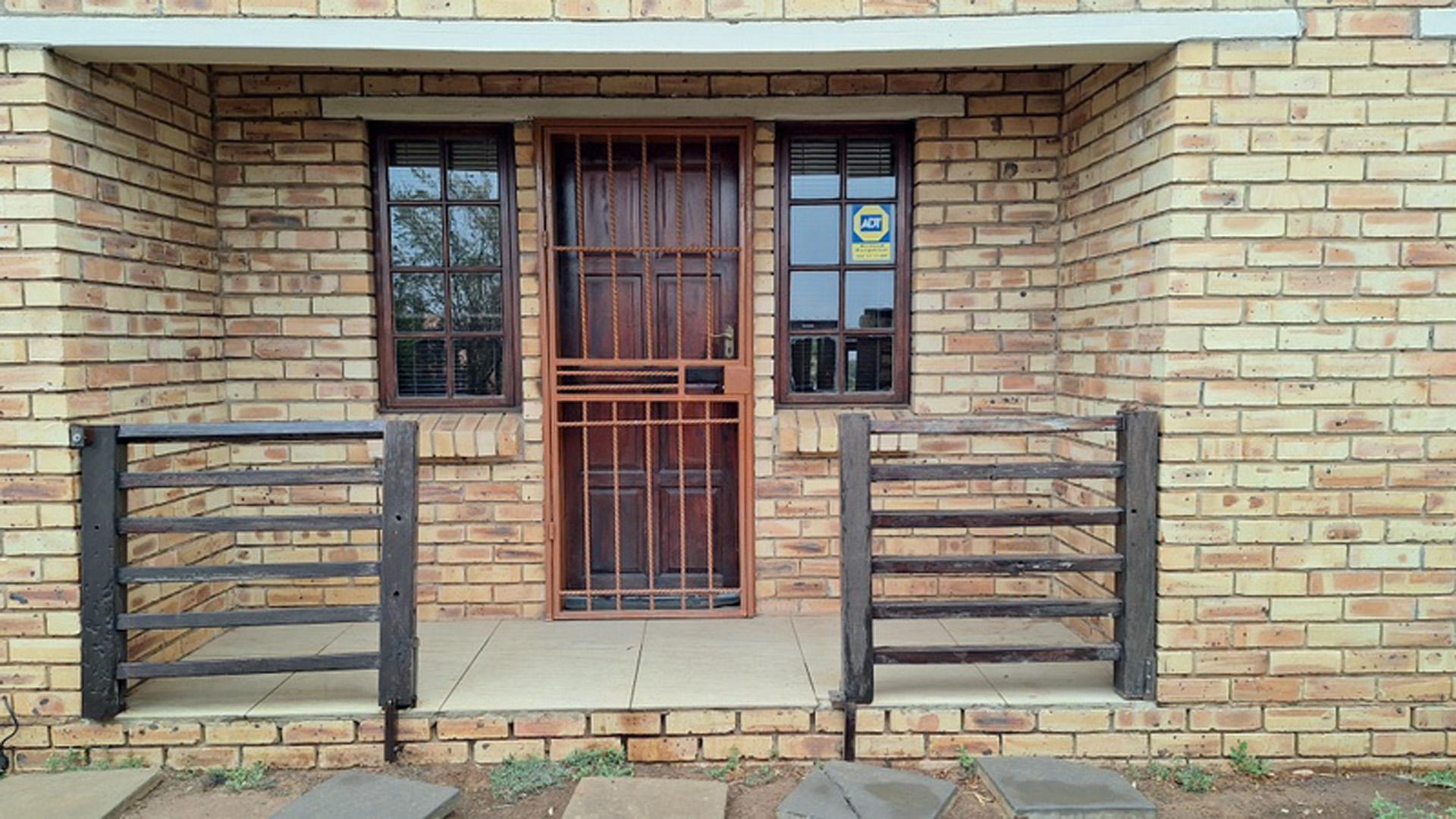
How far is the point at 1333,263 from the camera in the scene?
305cm

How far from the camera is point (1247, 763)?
3.12m

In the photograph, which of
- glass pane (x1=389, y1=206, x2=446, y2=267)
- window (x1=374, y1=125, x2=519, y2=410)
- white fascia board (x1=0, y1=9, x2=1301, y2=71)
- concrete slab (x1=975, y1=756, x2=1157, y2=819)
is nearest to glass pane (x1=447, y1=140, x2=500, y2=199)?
window (x1=374, y1=125, x2=519, y2=410)

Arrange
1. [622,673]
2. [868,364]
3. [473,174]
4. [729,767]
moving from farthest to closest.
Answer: [868,364]
[473,174]
[622,673]
[729,767]

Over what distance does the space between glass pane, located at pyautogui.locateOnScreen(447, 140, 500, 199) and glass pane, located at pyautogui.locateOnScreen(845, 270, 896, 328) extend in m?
1.76

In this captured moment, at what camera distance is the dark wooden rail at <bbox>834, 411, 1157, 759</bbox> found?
3076mm

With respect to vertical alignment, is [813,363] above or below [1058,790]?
above

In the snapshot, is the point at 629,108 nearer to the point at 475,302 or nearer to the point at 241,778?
the point at 475,302

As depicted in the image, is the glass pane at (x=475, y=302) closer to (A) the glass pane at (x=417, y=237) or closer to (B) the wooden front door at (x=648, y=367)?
(A) the glass pane at (x=417, y=237)

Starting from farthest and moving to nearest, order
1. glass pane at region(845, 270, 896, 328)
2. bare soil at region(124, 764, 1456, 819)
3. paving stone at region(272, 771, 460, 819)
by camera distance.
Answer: glass pane at region(845, 270, 896, 328) → bare soil at region(124, 764, 1456, 819) → paving stone at region(272, 771, 460, 819)

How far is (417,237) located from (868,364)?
2.27 m

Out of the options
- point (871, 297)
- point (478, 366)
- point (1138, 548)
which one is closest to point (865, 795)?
point (1138, 548)

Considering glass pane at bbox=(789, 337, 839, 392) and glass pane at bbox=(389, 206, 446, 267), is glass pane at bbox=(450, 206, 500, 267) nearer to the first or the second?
glass pane at bbox=(389, 206, 446, 267)

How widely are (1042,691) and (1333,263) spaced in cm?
187

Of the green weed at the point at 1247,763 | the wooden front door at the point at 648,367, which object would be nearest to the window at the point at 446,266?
the wooden front door at the point at 648,367
